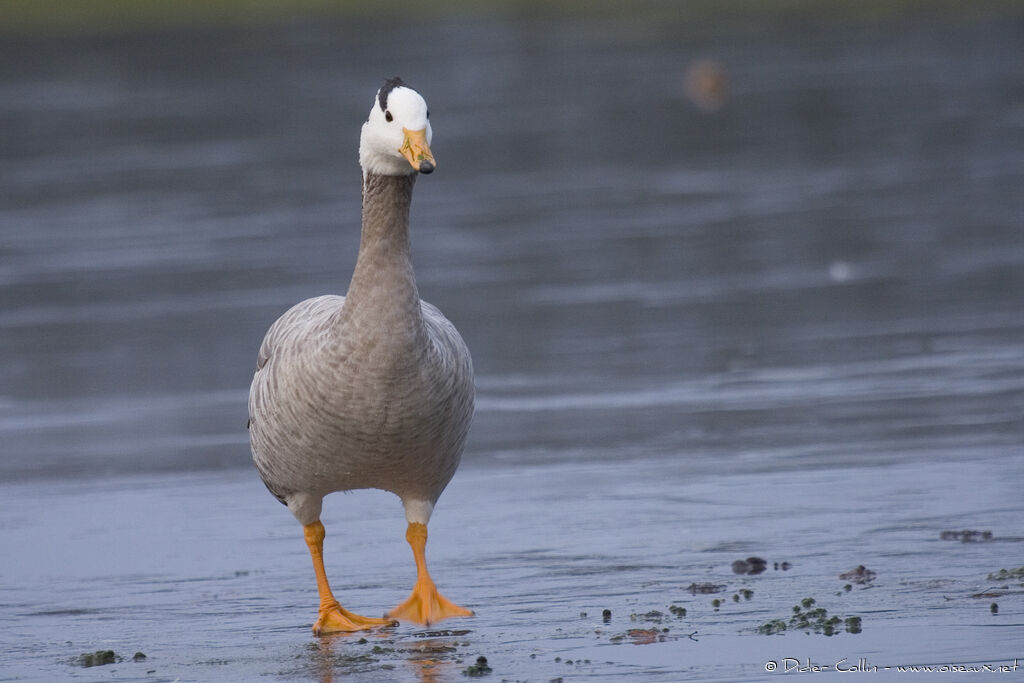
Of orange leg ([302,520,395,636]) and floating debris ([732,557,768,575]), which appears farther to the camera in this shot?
Result: floating debris ([732,557,768,575])

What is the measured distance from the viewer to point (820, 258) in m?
13.4

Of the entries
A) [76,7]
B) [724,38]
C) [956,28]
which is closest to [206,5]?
[76,7]

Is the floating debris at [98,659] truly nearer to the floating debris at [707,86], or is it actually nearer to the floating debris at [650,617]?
the floating debris at [650,617]

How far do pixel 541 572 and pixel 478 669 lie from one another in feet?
4.31

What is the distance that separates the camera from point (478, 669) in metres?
5.85

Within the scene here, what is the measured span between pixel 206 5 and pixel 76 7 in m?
4.12

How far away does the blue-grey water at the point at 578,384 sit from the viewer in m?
6.45

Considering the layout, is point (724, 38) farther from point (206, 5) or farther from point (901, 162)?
point (206, 5)

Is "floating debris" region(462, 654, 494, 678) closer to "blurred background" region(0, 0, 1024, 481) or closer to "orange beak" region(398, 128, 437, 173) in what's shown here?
"orange beak" region(398, 128, 437, 173)

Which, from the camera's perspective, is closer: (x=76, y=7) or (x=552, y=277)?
(x=552, y=277)

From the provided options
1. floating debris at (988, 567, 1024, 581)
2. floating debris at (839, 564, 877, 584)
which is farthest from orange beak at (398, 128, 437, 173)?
floating debris at (988, 567, 1024, 581)

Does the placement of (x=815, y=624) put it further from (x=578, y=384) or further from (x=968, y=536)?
(x=578, y=384)

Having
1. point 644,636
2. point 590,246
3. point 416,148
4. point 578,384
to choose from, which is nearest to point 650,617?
point 644,636

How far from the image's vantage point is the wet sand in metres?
5.94
